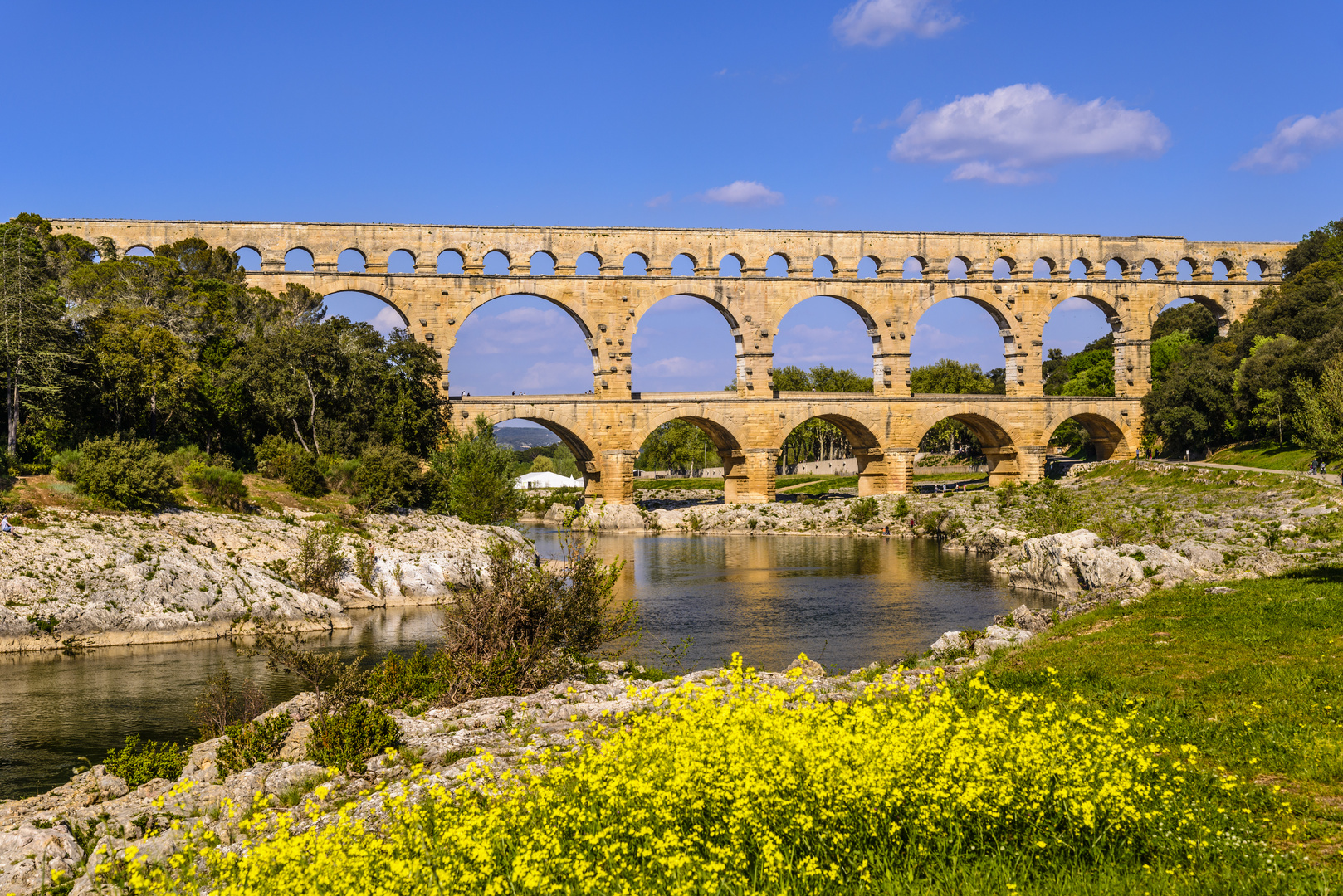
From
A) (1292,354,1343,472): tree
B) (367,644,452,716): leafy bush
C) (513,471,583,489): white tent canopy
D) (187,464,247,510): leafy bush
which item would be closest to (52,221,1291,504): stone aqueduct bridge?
(187,464,247,510): leafy bush

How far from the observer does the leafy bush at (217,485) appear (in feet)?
89.8

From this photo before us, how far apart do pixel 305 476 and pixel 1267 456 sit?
36722 millimetres

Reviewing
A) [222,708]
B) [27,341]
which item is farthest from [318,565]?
[222,708]

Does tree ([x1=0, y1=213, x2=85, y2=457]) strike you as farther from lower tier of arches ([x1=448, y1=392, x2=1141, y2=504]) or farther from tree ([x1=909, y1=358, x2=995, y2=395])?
tree ([x1=909, y1=358, x2=995, y2=395])

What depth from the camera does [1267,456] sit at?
Answer: 134 feet

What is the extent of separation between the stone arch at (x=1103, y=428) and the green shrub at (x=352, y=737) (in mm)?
47767

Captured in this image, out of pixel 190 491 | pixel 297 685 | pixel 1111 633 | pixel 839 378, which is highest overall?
pixel 839 378

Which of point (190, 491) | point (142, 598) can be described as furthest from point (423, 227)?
point (142, 598)

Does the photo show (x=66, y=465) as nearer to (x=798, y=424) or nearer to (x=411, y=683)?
(x=411, y=683)

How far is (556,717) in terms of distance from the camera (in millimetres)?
10852

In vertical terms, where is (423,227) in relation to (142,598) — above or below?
above

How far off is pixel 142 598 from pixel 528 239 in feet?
98.4

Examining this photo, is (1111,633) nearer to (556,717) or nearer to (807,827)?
(556,717)

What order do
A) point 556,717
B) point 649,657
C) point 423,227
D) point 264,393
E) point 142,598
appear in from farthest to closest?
point 423,227 < point 264,393 < point 142,598 < point 649,657 < point 556,717
